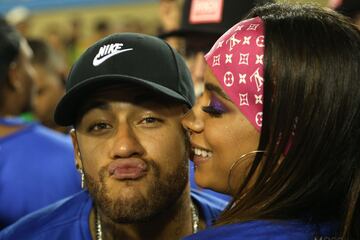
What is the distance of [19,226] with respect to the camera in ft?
6.75

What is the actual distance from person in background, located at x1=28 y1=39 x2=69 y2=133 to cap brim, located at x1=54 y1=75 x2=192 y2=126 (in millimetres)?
2439

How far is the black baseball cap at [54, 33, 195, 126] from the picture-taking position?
187 centimetres

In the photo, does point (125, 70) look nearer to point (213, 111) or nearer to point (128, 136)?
point (128, 136)

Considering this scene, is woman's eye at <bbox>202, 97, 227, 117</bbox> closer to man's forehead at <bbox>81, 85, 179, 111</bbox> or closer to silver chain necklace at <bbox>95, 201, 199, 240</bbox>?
man's forehead at <bbox>81, 85, 179, 111</bbox>

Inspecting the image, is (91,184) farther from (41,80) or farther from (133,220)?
(41,80)

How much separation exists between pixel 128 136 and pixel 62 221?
1.33 feet

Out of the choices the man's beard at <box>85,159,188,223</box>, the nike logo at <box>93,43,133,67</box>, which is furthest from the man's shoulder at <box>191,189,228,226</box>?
the nike logo at <box>93,43,133,67</box>

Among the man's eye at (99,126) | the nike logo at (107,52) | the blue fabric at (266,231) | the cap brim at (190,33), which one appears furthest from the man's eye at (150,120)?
the cap brim at (190,33)

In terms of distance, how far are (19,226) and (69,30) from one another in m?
6.27

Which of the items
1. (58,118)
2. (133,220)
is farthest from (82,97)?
(133,220)

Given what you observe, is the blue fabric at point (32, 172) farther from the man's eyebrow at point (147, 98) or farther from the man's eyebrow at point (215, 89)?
the man's eyebrow at point (215, 89)

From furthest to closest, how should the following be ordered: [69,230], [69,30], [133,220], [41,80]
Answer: [69,30], [41,80], [69,230], [133,220]

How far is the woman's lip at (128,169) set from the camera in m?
Answer: 1.82

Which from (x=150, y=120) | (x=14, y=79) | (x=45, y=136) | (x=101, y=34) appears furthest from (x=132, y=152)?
(x=101, y=34)
